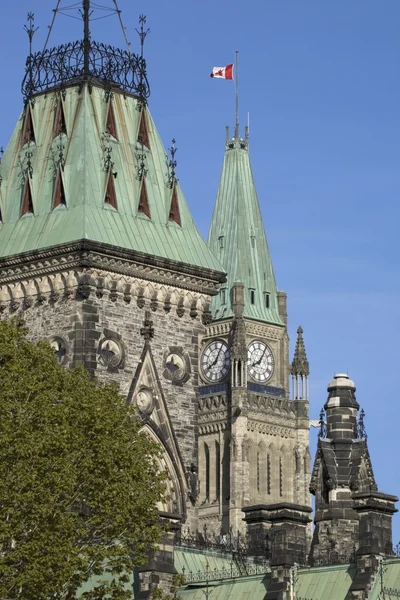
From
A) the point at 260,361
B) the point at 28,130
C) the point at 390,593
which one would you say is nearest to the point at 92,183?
the point at 28,130

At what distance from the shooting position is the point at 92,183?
97125 millimetres

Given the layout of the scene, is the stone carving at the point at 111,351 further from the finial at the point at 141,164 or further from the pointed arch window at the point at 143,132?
the pointed arch window at the point at 143,132

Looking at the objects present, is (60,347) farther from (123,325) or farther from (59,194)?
(59,194)

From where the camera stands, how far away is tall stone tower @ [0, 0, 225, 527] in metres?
94.9

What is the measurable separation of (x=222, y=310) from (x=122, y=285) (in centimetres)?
8805

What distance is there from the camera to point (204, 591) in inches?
3174

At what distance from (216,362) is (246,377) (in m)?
2.88

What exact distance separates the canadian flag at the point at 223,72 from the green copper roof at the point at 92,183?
169ft

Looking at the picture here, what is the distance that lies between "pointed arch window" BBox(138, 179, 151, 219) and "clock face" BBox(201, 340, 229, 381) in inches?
3372

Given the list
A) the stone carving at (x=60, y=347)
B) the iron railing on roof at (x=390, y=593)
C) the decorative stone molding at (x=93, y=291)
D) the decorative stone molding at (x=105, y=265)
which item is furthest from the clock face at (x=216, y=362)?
the iron railing on roof at (x=390, y=593)

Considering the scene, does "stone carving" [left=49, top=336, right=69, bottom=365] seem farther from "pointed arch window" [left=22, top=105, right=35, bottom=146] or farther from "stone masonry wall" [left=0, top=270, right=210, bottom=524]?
"pointed arch window" [left=22, top=105, right=35, bottom=146]

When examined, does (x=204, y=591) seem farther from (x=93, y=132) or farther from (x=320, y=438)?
(x=93, y=132)

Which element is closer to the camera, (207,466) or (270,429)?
(207,466)

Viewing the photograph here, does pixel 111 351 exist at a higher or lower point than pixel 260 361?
lower
